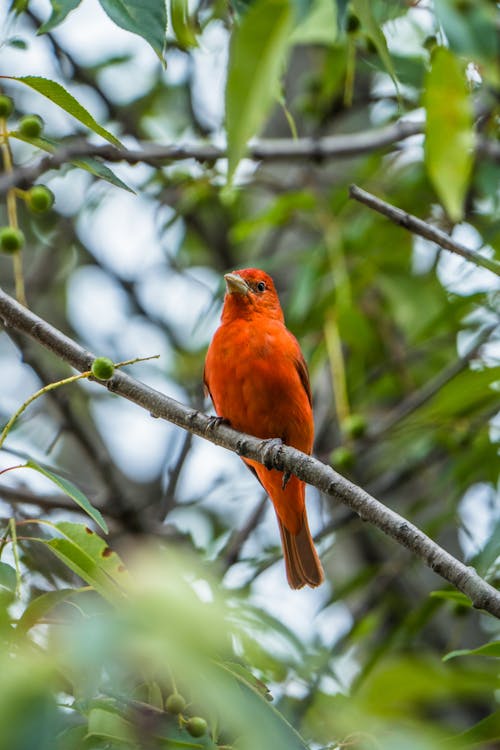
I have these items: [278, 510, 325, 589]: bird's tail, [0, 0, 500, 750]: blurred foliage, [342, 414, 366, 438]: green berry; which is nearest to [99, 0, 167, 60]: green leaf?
[0, 0, 500, 750]: blurred foliage

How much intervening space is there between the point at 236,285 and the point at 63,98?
2.64m

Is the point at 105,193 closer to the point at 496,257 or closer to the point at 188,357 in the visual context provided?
the point at 188,357

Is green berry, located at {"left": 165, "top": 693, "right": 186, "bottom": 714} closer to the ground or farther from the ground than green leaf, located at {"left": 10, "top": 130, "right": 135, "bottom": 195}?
closer to the ground

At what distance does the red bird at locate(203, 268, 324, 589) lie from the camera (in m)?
4.59

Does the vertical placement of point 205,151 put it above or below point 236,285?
above

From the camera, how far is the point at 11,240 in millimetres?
3422

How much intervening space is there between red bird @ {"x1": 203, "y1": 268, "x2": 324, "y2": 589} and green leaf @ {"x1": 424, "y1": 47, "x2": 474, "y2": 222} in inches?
105

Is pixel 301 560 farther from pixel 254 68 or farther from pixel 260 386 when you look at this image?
pixel 254 68

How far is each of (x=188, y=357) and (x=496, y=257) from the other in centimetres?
303

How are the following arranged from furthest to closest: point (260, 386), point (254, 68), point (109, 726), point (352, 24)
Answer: point (260, 386)
point (352, 24)
point (109, 726)
point (254, 68)

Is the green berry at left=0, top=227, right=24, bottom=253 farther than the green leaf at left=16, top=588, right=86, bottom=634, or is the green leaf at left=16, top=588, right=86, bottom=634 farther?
the green berry at left=0, top=227, right=24, bottom=253

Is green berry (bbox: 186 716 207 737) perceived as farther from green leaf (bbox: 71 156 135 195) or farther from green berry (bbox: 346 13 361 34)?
green berry (bbox: 346 13 361 34)

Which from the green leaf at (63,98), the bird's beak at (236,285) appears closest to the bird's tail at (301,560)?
the bird's beak at (236,285)

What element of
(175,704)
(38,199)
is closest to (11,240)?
(38,199)
